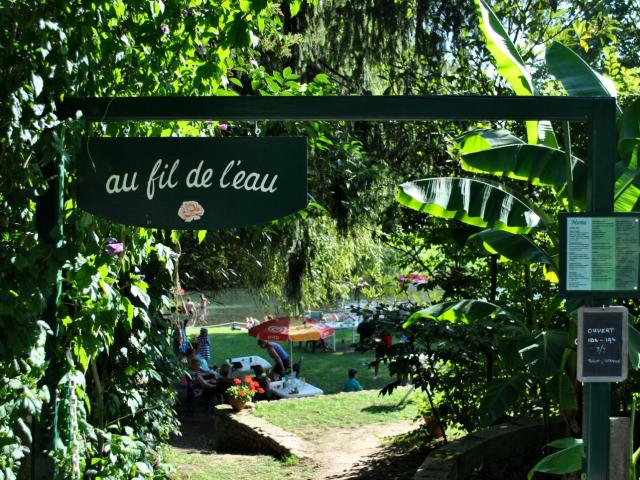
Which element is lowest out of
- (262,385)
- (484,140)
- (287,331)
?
(262,385)

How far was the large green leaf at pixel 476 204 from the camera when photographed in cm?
583

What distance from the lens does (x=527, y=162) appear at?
220 inches

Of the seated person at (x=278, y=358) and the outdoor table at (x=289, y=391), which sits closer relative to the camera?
the outdoor table at (x=289, y=391)

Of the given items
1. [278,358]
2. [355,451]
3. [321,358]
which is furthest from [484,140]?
[321,358]

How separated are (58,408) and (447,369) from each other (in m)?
6.10

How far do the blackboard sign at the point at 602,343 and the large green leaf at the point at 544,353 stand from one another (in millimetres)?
2232

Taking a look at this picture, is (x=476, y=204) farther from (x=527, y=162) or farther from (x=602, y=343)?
(x=602, y=343)

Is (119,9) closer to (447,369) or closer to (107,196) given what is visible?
(107,196)

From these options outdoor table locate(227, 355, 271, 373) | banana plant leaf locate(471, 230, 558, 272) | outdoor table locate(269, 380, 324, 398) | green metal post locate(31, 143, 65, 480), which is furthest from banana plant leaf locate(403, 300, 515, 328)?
outdoor table locate(227, 355, 271, 373)

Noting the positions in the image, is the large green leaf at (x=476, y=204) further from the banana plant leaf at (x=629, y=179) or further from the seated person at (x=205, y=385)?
the seated person at (x=205, y=385)

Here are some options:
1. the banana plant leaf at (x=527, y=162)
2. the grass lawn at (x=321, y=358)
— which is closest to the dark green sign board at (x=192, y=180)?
the banana plant leaf at (x=527, y=162)

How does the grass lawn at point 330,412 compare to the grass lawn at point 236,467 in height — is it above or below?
above

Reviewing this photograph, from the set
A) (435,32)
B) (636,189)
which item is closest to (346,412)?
(435,32)

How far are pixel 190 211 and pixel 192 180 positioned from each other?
0.12 meters
